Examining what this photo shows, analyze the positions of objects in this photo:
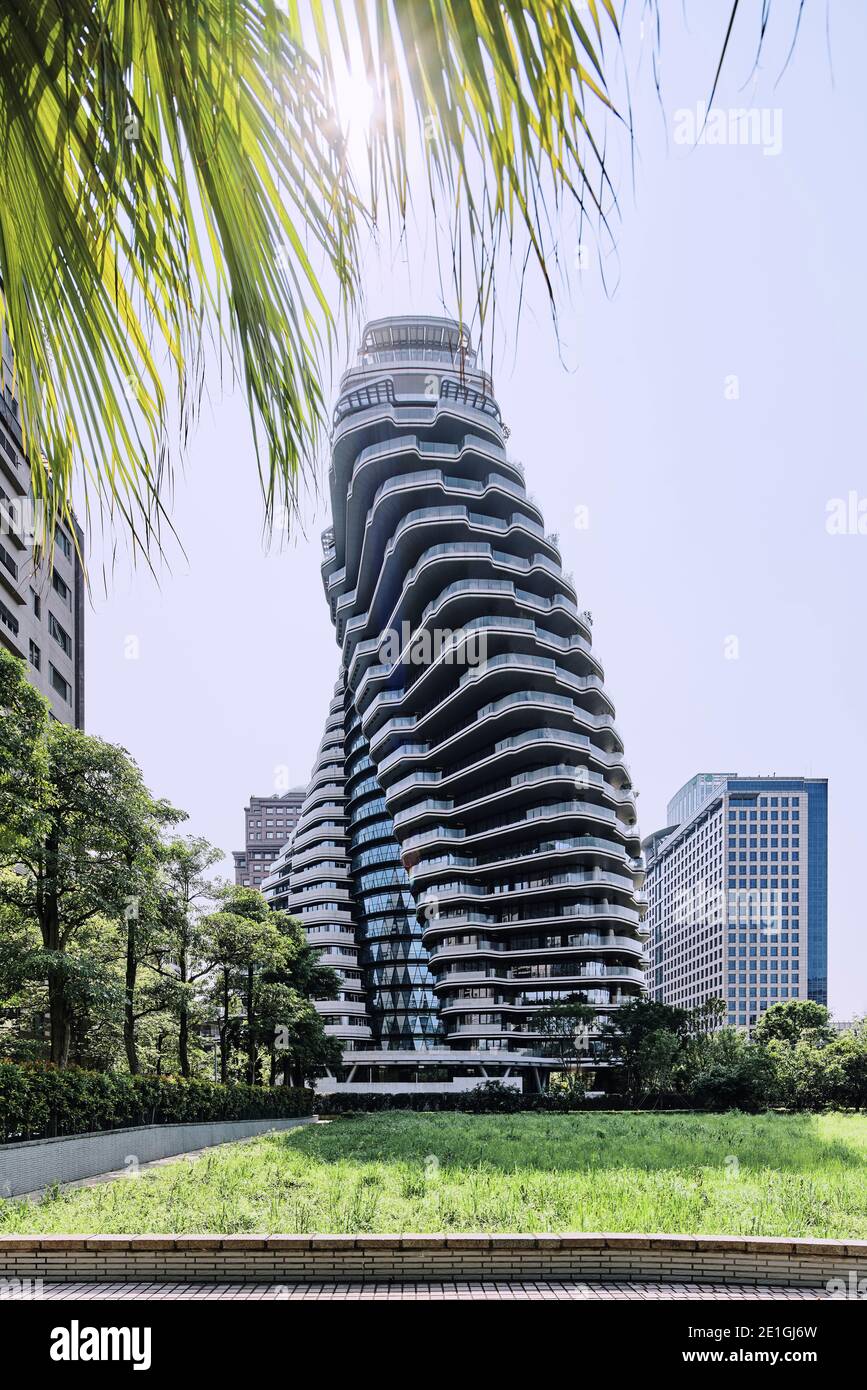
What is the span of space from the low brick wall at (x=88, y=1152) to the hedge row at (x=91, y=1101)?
0.85ft

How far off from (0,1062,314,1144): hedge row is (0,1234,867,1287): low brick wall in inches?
431

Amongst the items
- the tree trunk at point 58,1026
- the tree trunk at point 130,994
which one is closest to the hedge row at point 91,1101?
the tree trunk at point 130,994

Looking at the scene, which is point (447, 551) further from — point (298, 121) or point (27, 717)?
point (298, 121)

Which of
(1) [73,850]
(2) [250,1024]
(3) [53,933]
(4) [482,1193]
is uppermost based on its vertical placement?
(1) [73,850]

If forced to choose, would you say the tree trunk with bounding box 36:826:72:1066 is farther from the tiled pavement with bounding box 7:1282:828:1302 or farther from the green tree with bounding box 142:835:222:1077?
the tiled pavement with bounding box 7:1282:828:1302

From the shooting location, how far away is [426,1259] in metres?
9.99

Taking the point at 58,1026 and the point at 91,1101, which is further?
the point at 58,1026

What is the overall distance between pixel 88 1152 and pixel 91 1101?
113 centimetres

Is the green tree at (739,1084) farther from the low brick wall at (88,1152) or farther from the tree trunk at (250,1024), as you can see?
the low brick wall at (88,1152)

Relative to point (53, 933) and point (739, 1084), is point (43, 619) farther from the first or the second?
point (739, 1084)

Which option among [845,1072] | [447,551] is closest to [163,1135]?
[845,1072]

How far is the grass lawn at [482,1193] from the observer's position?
42.9ft

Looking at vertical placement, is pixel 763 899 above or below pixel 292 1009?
below

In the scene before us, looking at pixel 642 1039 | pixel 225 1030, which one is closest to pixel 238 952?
pixel 225 1030
